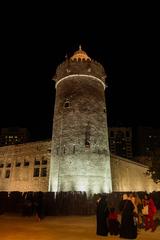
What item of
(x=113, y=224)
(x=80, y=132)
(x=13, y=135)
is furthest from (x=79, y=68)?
(x=13, y=135)

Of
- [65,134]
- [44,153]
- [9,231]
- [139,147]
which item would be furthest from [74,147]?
[139,147]

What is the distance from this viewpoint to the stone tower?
20.9 meters

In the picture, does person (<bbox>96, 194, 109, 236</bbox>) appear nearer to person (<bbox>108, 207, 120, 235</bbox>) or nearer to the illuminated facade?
person (<bbox>108, 207, 120, 235</bbox>)

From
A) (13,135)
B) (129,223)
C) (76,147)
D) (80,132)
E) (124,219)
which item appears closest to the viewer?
(129,223)

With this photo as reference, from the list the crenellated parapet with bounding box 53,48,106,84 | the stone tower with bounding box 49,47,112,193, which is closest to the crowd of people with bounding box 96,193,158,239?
the stone tower with bounding box 49,47,112,193

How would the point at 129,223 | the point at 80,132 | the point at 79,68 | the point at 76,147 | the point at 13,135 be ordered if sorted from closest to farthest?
the point at 129,223, the point at 76,147, the point at 80,132, the point at 79,68, the point at 13,135

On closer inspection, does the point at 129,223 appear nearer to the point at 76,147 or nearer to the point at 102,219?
the point at 102,219

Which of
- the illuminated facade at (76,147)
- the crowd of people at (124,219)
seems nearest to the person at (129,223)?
the crowd of people at (124,219)

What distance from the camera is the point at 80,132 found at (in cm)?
2209

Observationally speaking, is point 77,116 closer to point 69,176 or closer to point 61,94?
point 61,94

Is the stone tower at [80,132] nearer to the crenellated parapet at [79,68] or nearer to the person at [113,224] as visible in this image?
the crenellated parapet at [79,68]

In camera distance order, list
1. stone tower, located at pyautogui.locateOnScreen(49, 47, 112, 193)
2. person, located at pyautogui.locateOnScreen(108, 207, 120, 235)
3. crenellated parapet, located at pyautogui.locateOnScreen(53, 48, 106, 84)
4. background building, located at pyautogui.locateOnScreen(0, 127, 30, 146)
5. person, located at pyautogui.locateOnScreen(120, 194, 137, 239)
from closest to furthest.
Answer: person, located at pyautogui.locateOnScreen(120, 194, 137, 239)
person, located at pyautogui.locateOnScreen(108, 207, 120, 235)
stone tower, located at pyautogui.locateOnScreen(49, 47, 112, 193)
crenellated parapet, located at pyautogui.locateOnScreen(53, 48, 106, 84)
background building, located at pyautogui.locateOnScreen(0, 127, 30, 146)

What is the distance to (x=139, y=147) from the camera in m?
83.1

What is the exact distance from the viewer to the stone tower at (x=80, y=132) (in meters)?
20.9
